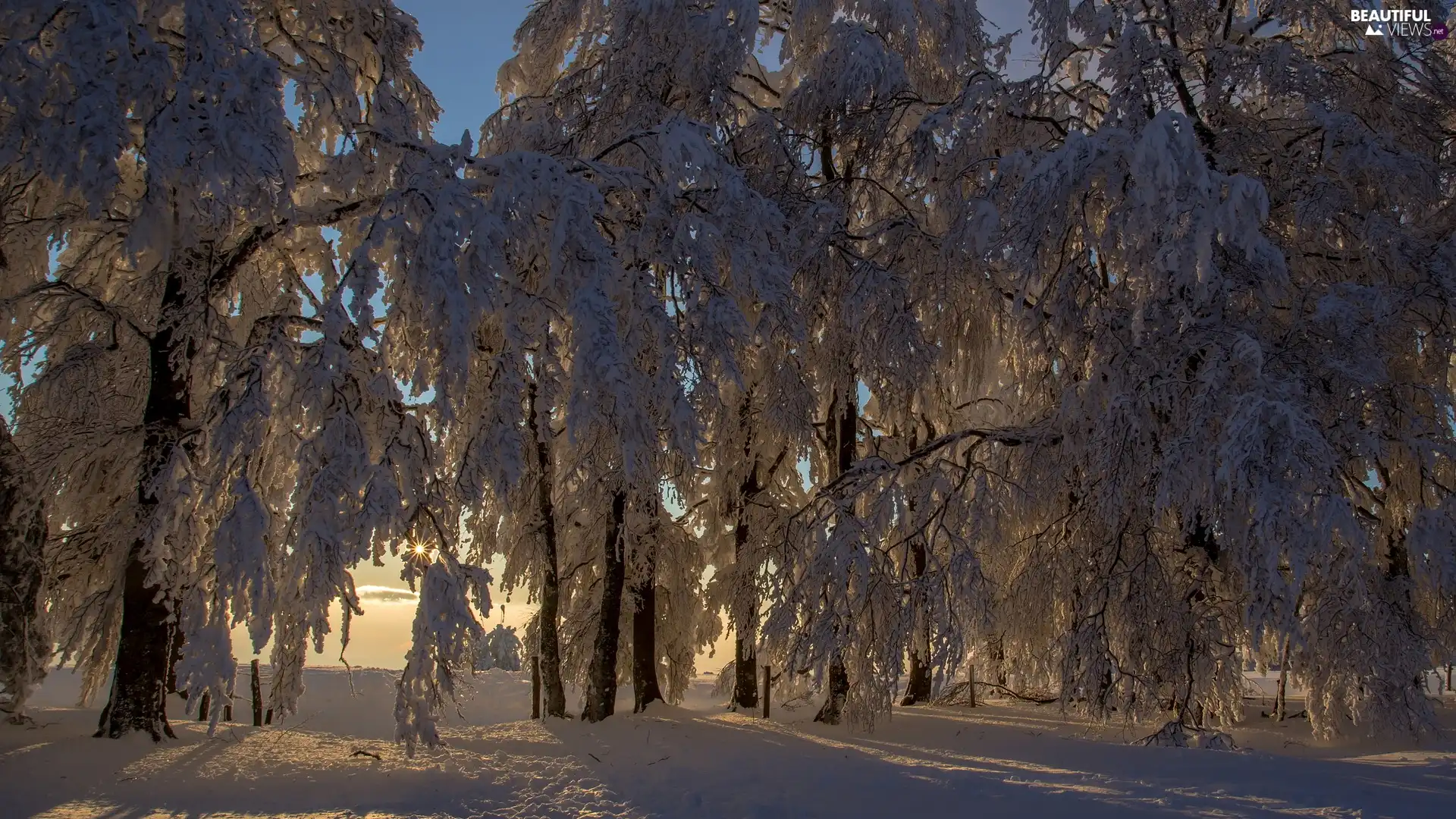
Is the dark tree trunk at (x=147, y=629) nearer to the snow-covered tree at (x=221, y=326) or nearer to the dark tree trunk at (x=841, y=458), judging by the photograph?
the snow-covered tree at (x=221, y=326)

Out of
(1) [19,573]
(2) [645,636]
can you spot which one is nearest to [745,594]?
(2) [645,636]

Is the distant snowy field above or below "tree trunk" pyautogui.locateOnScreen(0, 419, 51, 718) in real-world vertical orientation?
below

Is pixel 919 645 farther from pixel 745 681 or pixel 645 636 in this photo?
pixel 745 681

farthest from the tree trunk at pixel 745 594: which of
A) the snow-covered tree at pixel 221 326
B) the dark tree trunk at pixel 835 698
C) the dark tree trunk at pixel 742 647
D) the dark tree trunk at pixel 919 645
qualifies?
the snow-covered tree at pixel 221 326

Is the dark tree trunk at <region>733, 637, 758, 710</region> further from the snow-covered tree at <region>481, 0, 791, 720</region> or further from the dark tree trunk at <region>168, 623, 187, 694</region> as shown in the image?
the dark tree trunk at <region>168, 623, 187, 694</region>

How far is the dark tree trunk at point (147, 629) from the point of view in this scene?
786cm

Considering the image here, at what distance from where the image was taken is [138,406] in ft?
34.1

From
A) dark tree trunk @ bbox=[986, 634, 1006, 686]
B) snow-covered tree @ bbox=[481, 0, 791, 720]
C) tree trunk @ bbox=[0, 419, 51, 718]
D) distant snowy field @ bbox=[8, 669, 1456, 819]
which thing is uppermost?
snow-covered tree @ bbox=[481, 0, 791, 720]

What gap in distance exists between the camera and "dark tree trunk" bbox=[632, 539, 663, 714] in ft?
39.7

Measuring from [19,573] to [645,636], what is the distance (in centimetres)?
686

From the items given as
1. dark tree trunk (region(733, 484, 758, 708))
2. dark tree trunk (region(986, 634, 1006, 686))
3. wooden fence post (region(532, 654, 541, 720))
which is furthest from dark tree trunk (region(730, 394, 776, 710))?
dark tree trunk (region(986, 634, 1006, 686))

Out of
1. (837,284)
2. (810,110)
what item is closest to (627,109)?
(810,110)

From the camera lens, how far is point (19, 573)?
7.80 metres

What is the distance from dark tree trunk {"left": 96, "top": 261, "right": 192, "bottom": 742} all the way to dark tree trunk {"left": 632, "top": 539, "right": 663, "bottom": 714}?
541 cm
